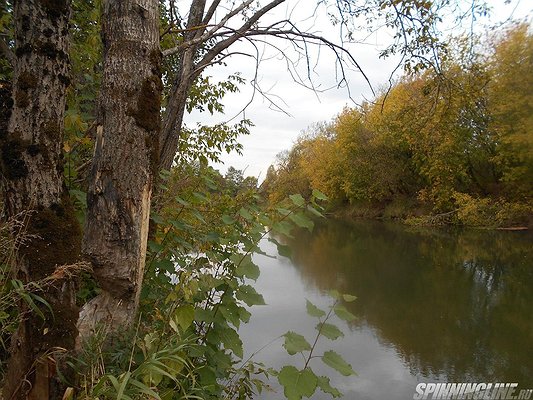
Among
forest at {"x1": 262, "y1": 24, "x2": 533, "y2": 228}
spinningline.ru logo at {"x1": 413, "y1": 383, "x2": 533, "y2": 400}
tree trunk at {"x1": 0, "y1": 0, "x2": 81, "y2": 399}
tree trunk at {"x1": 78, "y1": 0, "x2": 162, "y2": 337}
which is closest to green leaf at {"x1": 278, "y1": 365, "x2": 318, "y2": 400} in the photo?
tree trunk at {"x1": 78, "y1": 0, "x2": 162, "y2": 337}

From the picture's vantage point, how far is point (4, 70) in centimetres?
314

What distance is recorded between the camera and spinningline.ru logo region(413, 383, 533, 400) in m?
4.53

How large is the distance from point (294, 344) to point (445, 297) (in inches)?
288

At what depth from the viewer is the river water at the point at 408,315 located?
16.8 ft

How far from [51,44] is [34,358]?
1.31m

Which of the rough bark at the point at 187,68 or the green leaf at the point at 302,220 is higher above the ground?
the rough bark at the point at 187,68

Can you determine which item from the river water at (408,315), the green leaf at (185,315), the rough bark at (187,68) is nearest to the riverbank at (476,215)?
the river water at (408,315)

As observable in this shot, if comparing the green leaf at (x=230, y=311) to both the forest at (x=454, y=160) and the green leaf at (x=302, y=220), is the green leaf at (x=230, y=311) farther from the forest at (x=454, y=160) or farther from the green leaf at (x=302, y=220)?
the forest at (x=454, y=160)

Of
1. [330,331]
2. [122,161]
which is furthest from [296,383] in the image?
[122,161]

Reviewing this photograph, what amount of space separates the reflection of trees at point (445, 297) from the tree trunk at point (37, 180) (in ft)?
15.6

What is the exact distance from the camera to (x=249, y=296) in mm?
2207

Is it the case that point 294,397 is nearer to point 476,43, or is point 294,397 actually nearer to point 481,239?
point 476,43

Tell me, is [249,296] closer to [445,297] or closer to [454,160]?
[445,297]

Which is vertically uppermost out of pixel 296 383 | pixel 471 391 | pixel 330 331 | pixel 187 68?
pixel 187 68
